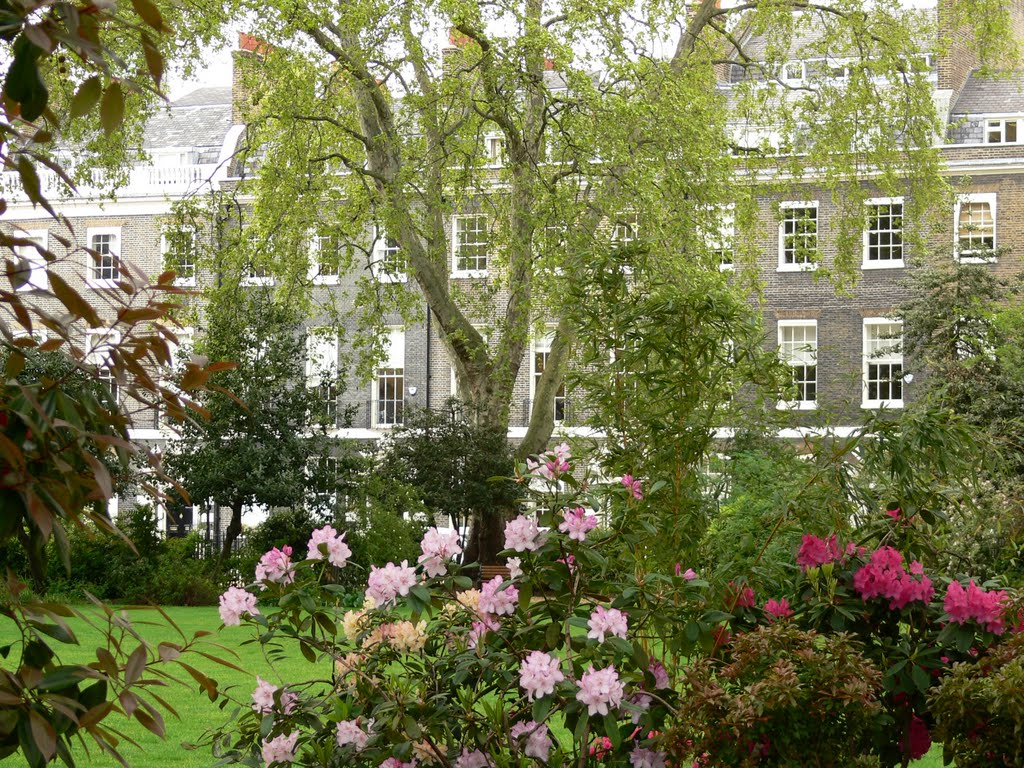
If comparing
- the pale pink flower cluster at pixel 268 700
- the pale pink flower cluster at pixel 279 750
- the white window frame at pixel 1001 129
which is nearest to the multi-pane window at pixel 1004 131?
the white window frame at pixel 1001 129

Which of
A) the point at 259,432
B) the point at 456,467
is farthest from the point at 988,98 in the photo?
the point at 259,432

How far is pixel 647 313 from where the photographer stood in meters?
4.89

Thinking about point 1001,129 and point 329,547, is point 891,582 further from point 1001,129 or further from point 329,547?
point 1001,129

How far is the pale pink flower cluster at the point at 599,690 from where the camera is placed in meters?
3.47

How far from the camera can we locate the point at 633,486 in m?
4.38

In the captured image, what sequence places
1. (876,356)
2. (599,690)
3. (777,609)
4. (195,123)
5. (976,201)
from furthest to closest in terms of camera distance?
(195,123) < (976,201) < (876,356) < (777,609) < (599,690)

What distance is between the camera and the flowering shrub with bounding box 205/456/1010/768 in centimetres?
358

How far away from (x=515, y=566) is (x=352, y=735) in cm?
73

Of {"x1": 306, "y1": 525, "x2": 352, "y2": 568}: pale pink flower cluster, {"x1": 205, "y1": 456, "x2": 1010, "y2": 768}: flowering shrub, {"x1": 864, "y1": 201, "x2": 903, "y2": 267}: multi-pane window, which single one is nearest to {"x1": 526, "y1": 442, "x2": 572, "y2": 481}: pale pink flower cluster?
{"x1": 205, "y1": 456, "x2": 1010, "y2": 768}: flowering shrub

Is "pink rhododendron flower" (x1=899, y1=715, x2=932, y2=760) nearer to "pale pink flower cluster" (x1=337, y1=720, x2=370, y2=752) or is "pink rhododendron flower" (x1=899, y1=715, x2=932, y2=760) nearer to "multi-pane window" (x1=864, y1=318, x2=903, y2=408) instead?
"pale pink flower cluster" (x1=337, y1=720, x2=370, y2=752)

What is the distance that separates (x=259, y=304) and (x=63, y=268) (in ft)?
56.1

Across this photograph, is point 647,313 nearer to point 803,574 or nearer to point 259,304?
point 803,574

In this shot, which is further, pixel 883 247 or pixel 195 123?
pixel 195 123

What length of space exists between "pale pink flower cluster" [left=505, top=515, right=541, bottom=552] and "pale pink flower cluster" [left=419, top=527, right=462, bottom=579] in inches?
6.7
